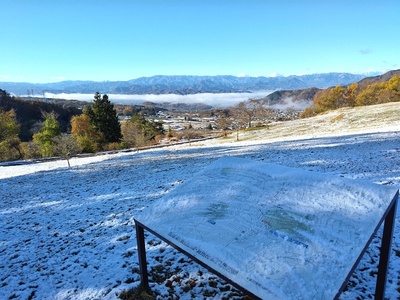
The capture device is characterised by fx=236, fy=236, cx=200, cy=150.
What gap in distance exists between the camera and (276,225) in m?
2.98

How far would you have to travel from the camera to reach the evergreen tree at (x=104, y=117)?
50.5 meters

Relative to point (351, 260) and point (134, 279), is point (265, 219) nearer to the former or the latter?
point (351, 260)

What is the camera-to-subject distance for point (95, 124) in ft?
166

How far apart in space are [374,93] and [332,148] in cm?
6238

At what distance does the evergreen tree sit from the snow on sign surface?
5120cm

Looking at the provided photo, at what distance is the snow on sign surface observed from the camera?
7.93ft

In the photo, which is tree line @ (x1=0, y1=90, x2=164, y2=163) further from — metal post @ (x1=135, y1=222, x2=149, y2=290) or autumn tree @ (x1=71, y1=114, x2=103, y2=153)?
metal post @ (x1=135, y1=222, x2=149, y2=290)

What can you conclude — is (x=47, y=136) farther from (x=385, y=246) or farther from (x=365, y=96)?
(x=365, y=96)

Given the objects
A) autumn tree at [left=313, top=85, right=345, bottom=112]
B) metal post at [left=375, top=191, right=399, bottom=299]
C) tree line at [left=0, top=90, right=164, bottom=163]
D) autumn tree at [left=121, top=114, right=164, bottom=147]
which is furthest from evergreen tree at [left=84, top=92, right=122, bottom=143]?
autumn tree at [left=313, top=85, right=345, bottom=112]

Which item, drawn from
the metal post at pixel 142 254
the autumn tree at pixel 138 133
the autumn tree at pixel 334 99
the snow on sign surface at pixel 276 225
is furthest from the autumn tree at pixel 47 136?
the autumn tree at pixel 334 99

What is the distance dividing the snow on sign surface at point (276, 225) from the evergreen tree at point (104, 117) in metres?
51.2

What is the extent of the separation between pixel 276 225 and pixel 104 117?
52992 millimetres

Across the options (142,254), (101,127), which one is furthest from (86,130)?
(142,254)

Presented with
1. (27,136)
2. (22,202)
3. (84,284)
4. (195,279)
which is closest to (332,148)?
(195,279)
